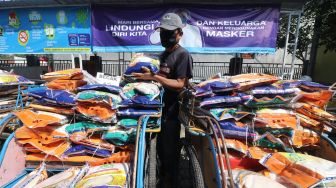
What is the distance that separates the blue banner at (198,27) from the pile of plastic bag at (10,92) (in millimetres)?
2321

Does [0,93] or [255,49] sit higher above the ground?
[255,49]

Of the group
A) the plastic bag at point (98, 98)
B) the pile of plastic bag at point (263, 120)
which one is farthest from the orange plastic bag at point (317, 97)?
the plastic bag at point (98, 98)

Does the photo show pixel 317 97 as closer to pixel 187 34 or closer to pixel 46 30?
pixel 187 34

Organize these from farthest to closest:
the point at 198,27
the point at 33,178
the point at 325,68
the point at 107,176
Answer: the point at 325,68 → the point at 198,27 → the point at 33,178 → the point at 107,176

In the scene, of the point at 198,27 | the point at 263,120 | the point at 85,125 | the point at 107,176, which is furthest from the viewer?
the point at 198,27

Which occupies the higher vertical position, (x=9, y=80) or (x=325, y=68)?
(x=9, y=80)

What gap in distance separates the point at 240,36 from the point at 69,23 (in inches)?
156

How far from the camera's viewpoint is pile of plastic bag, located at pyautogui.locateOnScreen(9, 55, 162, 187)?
2494 mm

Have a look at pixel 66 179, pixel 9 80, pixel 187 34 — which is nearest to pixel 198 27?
pixel 187 34

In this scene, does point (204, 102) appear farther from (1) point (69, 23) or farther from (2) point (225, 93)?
(1) point (69, 23)

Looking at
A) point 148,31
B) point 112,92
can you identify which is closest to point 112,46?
point 148,31

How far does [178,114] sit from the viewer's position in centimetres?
302

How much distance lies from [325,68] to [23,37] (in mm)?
13211

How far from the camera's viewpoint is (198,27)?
5.85 metres
